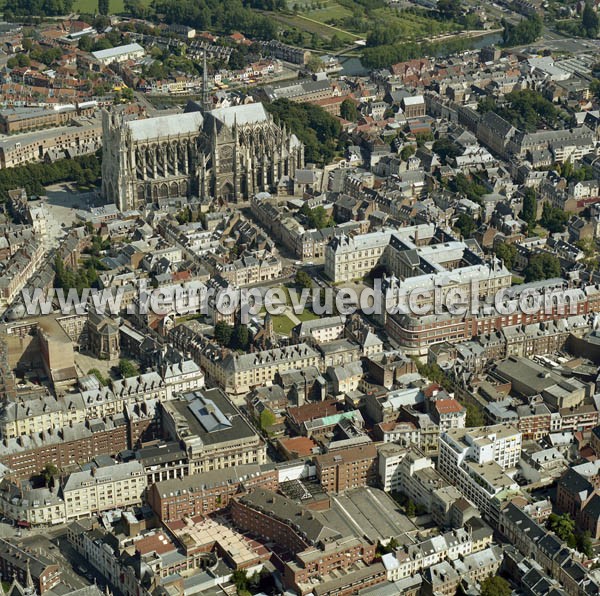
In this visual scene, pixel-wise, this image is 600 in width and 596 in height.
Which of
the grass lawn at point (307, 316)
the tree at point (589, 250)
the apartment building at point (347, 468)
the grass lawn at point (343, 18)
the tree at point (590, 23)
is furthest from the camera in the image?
the grass lawn at point (343, 18)

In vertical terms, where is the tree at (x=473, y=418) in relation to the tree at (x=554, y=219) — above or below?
below

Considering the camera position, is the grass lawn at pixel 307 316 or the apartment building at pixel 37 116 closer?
the grass lawn at pixel 307 316

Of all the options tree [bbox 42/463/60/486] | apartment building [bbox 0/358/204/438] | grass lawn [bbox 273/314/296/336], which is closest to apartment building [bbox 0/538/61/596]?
tree [bbox 42/463/60/486]

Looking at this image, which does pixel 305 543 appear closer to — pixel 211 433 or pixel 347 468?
pixel 347 468

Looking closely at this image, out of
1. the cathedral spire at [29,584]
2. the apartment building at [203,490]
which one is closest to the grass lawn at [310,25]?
the apartment building at [203,490]

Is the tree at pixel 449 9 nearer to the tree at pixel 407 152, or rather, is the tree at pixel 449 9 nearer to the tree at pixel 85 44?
the tree at pixel 85 44

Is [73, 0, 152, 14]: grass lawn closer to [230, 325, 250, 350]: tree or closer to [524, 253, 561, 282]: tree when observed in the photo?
[524, 253, 561, 282]: tree
